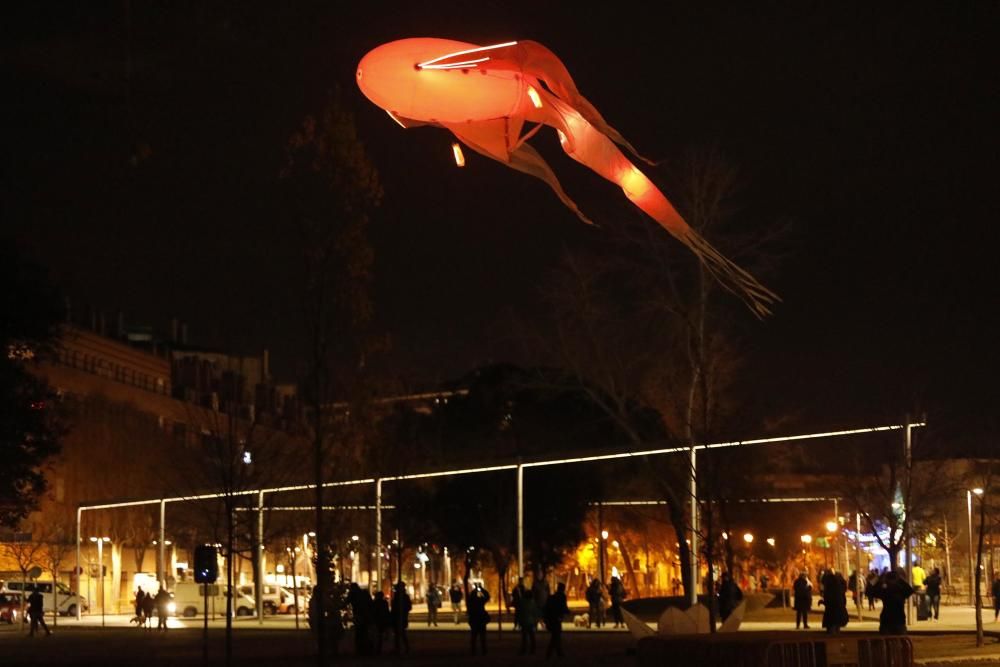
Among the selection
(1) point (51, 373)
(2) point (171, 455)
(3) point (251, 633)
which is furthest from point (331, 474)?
(1) point (51, 373)

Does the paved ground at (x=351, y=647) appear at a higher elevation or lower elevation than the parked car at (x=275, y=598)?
lower

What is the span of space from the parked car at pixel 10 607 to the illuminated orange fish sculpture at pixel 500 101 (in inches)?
2467

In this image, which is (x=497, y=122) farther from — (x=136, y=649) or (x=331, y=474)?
(x=331, y=474)

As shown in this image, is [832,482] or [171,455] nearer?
[832,482]

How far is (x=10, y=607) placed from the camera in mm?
69875

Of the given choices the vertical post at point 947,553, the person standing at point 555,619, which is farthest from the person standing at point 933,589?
the vertical post at point 947,553

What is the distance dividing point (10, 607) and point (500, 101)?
63800mm

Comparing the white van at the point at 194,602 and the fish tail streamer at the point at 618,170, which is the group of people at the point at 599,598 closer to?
the white van at the point at 194,602

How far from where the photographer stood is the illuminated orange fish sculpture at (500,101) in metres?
11.8

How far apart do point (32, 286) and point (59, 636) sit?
1761 centimetres

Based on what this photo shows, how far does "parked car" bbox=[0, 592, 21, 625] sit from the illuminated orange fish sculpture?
206 ft

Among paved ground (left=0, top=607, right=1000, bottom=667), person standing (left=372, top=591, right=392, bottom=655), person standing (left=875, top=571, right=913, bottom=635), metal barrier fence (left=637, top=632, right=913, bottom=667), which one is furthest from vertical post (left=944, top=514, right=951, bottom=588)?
metal barrier fence (left=637, top=632, right=913, bottom=667)

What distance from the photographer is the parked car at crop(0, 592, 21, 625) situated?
228ft

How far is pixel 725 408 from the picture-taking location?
47.9m
